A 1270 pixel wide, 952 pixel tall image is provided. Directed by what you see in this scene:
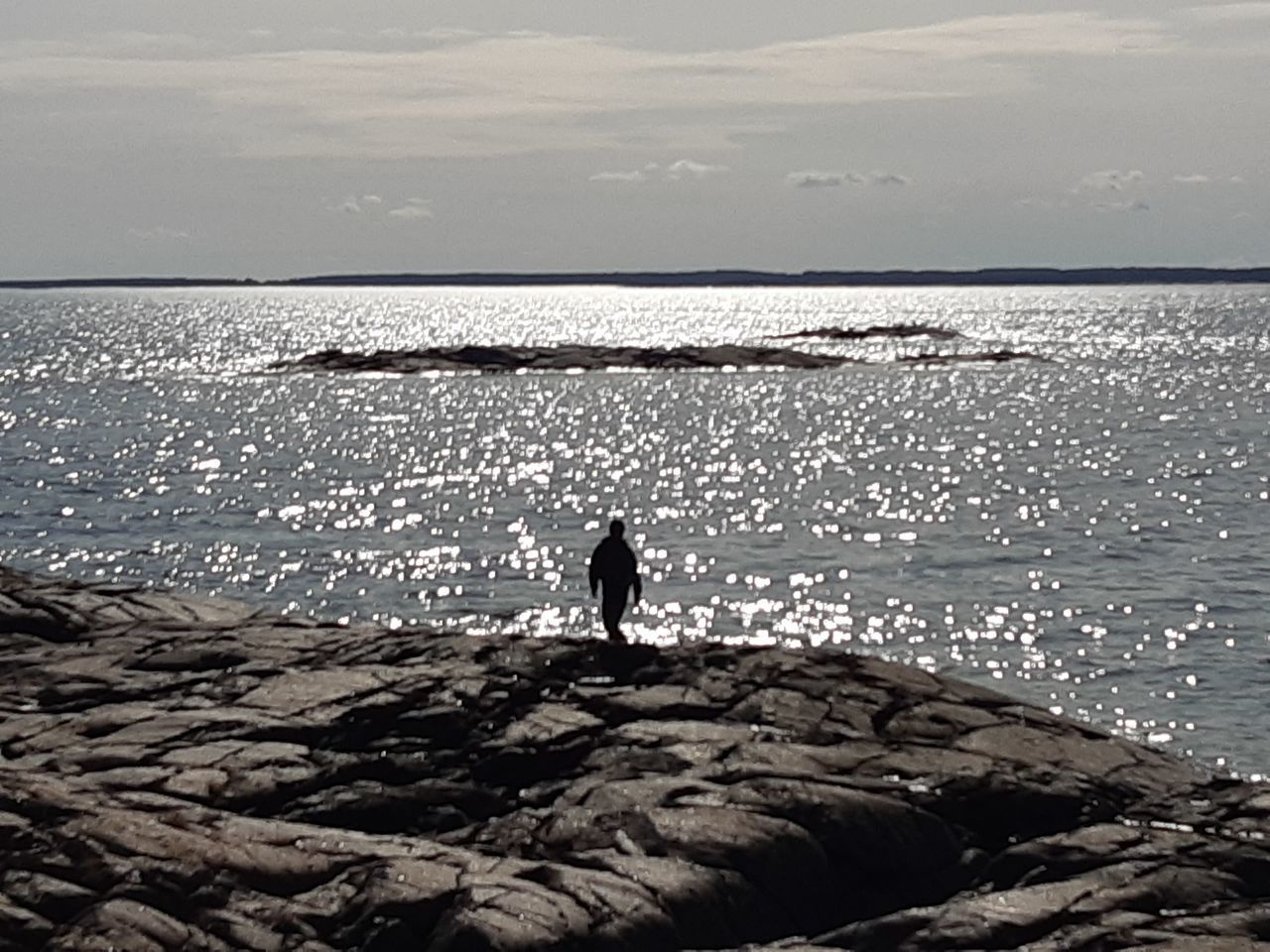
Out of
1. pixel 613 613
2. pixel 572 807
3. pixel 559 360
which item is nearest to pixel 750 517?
pixel 613 613

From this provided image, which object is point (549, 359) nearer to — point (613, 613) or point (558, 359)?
point (558, 359)

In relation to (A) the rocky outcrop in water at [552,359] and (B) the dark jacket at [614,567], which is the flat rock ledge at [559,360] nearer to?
(A) the rocky outcrop in water at [552,359]

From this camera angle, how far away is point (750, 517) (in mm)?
61500

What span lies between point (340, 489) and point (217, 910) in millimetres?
56173

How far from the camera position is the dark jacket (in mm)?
24859

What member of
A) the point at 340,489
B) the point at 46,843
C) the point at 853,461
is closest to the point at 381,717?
the point at 46,843

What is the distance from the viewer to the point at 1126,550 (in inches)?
2048

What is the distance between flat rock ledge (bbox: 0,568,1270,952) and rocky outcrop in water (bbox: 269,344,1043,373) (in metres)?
123

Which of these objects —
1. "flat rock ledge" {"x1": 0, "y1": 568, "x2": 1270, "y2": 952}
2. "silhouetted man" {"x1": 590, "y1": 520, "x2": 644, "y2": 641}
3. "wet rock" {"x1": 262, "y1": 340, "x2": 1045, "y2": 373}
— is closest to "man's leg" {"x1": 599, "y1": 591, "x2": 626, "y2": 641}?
"silhouetted man" {"x1": 590, "y1": 520, "x2": 644, "y2": 641}

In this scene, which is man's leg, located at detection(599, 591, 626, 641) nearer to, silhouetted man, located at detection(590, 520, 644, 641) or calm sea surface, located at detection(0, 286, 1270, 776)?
silhouetted man, located at detection(590, 520, 644, 641)

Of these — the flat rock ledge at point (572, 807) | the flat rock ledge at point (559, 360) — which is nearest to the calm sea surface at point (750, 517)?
the flat rock ledge at point (572, 807)

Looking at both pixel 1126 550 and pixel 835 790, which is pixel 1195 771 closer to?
pixel 835 790

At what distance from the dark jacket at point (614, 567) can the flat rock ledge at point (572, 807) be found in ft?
6.31

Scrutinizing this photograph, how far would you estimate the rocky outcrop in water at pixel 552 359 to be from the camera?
147 metres
